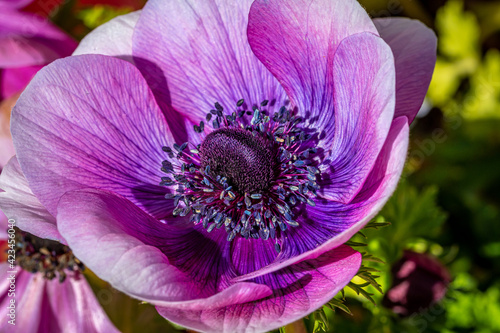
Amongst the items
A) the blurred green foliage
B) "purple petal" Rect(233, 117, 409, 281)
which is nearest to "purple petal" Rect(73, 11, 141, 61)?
"purple petal" Rect(233, 117, 409, 281)

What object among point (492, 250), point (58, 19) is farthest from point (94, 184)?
point (492, 250)

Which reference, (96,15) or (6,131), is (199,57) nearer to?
(6,131)

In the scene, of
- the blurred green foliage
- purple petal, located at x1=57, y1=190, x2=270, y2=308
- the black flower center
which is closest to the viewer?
purple petal, located at x1=57, y1=190, x2=270, y2=308

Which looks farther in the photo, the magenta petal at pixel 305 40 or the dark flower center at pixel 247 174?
the dark flower center at pixel 247 174

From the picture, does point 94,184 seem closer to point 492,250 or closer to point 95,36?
point 95,36

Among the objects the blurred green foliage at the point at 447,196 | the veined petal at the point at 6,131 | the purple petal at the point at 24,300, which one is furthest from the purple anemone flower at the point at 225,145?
the purple petal at the point at 24,300

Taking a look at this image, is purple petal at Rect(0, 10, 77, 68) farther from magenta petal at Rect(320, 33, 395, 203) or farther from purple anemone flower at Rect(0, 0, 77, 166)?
magenta petal at Rect(320, 33, 395, 203)

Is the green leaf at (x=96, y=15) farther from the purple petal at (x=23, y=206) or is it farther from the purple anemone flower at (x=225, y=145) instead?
the purple petal at (x=23, y=206)
